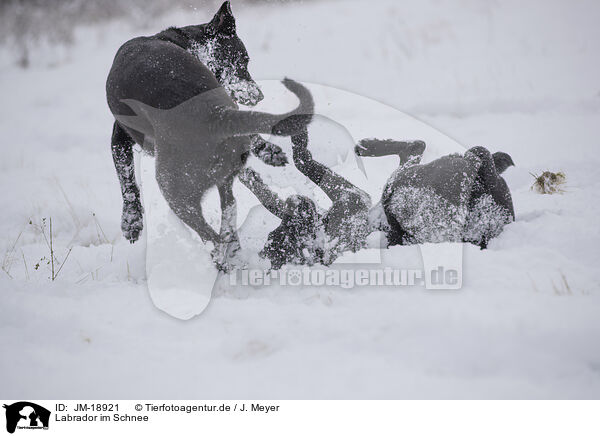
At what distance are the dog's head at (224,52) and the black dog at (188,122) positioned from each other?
3.7 inches

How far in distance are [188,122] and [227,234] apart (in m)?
0.65

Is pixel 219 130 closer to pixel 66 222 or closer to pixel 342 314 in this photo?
pixel 342 314

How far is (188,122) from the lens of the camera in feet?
6.08

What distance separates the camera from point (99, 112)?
23.3 feet

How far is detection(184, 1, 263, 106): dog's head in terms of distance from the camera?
7.79 feet

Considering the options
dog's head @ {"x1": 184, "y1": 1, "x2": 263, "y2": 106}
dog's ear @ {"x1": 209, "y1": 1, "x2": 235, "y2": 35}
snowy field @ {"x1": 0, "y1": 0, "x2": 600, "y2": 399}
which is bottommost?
snowy field @ {"x1": 0, "y1": 0, "x2": 600, "y2": 399}

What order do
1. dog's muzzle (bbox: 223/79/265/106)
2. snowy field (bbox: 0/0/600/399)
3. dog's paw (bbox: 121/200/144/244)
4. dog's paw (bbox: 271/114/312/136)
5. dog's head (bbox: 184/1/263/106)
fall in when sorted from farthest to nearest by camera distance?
1. dog's paw (bbox: 121/200/144/244)
2. dog's muzzle (bbox: 223/79/265/106)
3. dog's head (bbox: 184/1/263/106)
4. dog's paw (bbox: 271/114/312/136)
5. snowy field (bbox: 0/0/600/399)

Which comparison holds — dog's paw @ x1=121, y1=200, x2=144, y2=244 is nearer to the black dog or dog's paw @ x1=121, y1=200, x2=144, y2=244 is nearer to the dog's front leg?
the black dog

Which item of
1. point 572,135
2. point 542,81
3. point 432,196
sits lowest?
point 432,196

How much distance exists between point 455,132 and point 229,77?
3.34 m
